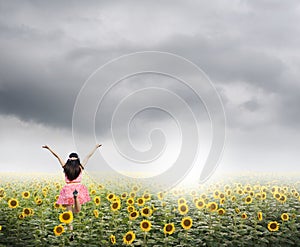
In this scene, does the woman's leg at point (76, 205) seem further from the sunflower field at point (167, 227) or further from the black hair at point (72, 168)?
the black hair at point (72, 168)

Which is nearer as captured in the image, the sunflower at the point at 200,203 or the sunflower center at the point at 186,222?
the sunflower center at the point at 186,222

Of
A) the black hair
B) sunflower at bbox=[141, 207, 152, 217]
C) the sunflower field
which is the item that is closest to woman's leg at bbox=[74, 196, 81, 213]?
the sunflower field

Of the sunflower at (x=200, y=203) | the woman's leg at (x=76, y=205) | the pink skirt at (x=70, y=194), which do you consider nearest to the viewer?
the sunflower at (x=200, y=203)

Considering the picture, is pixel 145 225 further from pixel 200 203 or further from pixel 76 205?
pixel 76 205

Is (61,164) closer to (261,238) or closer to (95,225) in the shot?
(95,225)

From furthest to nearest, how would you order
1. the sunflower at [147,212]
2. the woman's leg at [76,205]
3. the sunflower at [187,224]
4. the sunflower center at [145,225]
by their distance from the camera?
the woman's leg at [76,205] → the sunflower at [147,212] → the sunflower at [187,224] → the sunflower center at [145,225]

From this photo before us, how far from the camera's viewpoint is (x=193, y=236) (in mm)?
8695

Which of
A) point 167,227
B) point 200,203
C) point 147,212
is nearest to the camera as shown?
point 167,227

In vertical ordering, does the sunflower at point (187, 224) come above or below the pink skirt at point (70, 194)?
below

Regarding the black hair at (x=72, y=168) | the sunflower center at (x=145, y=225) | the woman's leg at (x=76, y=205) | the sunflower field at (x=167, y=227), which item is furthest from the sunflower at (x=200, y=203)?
the black hair at (x=72, y=168)

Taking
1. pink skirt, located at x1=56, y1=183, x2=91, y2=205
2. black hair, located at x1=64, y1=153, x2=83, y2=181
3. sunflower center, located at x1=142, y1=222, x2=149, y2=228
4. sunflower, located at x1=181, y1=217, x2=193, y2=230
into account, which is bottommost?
sunflower center, located at x1=142, y1=222, x2=149, y2=228

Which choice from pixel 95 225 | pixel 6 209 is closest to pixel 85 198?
pixel 95 225

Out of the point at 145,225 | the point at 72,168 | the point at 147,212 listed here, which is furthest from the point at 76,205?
the point at 145,225

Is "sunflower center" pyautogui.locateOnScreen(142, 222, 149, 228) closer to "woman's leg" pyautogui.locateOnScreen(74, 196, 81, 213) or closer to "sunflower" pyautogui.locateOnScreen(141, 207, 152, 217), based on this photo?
"sunflower" pyautogui.locateOnScreen(141, 207, 152, 217)
